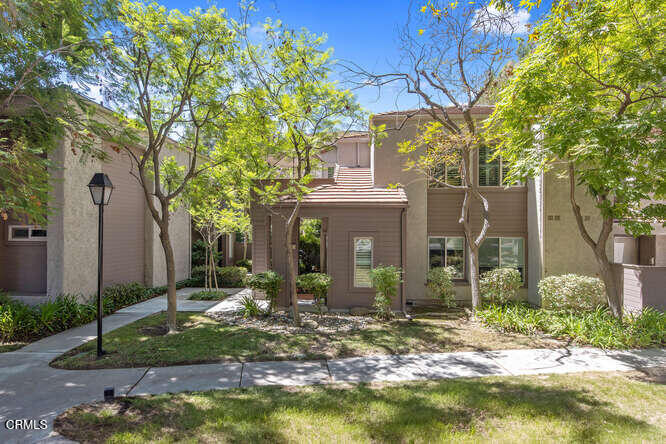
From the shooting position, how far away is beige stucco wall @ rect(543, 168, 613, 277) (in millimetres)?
11039

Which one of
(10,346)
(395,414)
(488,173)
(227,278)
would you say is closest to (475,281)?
(488,173)

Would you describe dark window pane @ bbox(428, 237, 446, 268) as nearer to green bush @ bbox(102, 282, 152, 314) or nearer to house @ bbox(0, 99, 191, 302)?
house @ bbox(0, 99, 191, 302)

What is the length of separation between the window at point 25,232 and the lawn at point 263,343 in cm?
403

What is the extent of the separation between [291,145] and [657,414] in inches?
332

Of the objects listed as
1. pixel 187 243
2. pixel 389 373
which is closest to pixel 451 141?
pixel 389 373

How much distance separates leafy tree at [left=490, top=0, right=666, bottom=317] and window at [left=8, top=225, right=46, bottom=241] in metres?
12.7

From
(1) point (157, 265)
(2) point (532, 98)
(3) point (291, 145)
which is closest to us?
(2) point (532, 98)

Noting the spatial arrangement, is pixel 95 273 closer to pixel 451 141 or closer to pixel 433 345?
pixel 433 345

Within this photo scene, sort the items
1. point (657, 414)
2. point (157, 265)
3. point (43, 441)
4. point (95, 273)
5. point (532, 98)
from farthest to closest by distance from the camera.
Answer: point (157, 265) → point (95, 273) → point (532, 98) → point (657, 414) → point (43, 441)

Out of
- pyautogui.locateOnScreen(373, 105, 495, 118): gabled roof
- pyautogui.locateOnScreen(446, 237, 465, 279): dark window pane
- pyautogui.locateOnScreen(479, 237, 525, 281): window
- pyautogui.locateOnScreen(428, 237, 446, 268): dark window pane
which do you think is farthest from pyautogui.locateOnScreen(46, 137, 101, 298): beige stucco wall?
pyautogui.locateOnScreen(479, 237, 525, 281): window

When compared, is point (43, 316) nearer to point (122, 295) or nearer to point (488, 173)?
point (122, 295)

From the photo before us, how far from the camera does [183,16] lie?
7.61m

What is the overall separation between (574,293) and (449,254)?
3.94 meters

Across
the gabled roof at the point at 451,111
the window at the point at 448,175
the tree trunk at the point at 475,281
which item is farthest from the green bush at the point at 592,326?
the gabled roof at the point at 451,111
